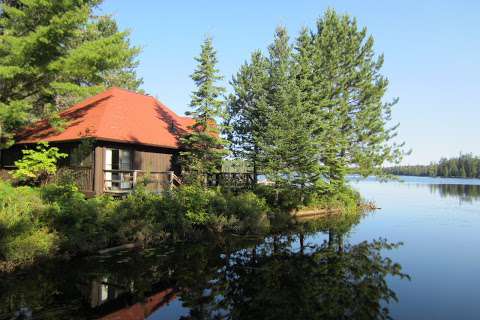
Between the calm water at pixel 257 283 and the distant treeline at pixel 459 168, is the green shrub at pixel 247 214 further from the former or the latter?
the distant treeline at pixel 459 168

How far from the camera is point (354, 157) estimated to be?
1189 inches

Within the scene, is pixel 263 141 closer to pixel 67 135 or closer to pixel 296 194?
pixel 296 194

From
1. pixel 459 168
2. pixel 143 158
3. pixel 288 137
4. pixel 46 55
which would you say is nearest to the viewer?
pixel 46 55

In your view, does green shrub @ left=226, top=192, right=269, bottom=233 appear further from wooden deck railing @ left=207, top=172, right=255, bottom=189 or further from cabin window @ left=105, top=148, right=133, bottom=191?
cabin window @ left=105, top=148, right=133, bottom=191

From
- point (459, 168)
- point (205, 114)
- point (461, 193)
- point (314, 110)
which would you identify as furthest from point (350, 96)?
point (459, 168)

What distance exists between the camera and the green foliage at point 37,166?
1690 centimetres

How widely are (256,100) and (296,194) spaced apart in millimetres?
7442

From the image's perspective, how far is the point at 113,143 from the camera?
64.4 ft

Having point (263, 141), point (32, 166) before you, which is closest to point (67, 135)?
point (32, 166)

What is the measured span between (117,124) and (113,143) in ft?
4.57

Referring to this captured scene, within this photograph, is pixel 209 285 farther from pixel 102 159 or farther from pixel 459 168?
pixel 459 168

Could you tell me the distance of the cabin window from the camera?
19469 millimetres

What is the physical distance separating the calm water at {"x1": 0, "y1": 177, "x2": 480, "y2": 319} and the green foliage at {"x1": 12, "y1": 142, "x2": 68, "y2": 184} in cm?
695

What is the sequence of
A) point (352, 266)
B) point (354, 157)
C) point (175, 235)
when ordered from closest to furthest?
point (352, 266) → point (175, 235) → point (354, 157)
